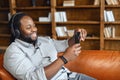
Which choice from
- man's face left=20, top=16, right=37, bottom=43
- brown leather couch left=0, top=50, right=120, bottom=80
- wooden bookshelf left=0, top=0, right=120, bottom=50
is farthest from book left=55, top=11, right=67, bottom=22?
man's face left=20, top=16, right=37, bottom=43

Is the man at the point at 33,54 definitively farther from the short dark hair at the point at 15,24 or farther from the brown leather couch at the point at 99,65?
the brown leather couch at the point at 99,65

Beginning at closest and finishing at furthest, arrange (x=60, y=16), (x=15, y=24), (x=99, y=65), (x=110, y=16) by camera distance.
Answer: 1. (x=15, y=24)
2. (x=99, y=65)
3. (x=110, y=16)
4. (x=60, y=16)

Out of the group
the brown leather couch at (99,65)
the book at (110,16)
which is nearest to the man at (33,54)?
the brown leather couch at (99,65)

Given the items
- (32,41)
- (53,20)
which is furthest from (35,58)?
(53,20)

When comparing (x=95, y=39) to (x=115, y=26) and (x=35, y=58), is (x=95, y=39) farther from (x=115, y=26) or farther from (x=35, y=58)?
(x=35, y=58)

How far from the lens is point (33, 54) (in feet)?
5.78

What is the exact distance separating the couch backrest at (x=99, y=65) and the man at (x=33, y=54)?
0.52 ft

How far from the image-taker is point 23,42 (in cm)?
174

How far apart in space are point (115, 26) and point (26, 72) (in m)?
3.00

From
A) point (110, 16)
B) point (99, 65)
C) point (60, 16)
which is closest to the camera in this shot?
point (99, 65)

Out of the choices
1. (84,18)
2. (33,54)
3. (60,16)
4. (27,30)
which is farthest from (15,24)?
(84,18)

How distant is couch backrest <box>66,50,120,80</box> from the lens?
2.00 meters

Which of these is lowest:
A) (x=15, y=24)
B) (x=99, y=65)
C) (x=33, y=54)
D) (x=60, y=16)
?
(x=99, y=65)

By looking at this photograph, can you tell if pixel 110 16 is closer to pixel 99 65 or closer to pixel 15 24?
pixel 99 65
